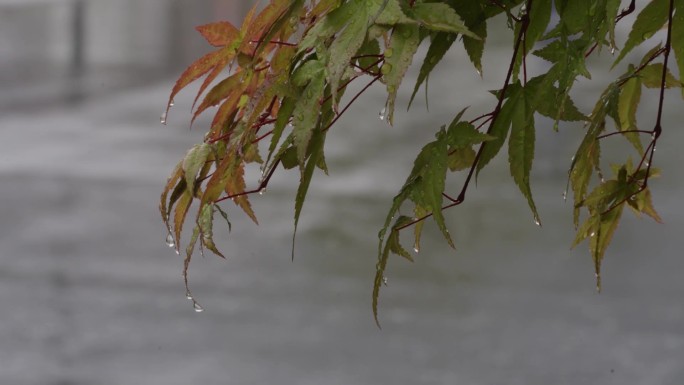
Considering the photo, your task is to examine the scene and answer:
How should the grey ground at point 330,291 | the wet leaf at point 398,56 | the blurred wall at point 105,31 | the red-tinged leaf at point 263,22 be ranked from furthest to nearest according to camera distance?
the blurred wall at point 105,31 → the grey ground at point 330,291 → the red-tinged leaf at point 263,22 → the wet leaf at point 398,56

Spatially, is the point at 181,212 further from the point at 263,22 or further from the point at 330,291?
the point at 330,291

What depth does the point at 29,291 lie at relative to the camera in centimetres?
275

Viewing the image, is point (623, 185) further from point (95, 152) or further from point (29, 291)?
point (95, 152)

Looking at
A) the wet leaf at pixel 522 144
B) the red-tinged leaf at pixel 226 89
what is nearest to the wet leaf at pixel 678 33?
the wet leaf at pixel 522 144

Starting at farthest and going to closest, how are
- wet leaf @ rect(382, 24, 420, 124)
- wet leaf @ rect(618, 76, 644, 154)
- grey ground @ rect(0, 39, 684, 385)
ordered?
grey ground @ rect(0, 39, 684, 385) → wet leaf @ rect(618, 76, 644, 154) → wet leaf @ rect(382, 24, 420, 124)

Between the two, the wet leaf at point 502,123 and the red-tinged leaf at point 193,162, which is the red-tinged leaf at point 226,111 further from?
the wet leaf at point 502,123

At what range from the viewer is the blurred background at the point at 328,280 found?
235cm

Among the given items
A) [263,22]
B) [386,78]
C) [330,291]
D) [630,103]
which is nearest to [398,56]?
[386,78]

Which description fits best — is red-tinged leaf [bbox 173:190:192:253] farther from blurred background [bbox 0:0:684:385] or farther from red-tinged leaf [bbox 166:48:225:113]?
blurred background [bbox 0:0:684:385]

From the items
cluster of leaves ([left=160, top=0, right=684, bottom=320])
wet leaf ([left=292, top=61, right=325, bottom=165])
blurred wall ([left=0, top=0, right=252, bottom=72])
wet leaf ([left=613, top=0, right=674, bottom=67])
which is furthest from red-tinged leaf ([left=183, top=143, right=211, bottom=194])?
blurred wall ([left=0, top=0, right=252, bottom=72])

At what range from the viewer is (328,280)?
111 inches

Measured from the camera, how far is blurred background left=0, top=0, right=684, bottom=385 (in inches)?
92.5

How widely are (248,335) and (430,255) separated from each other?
0.70m

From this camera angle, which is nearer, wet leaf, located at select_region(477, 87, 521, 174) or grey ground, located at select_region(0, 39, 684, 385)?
wet leaf, located at select_region(477, 87, 521, 174)
